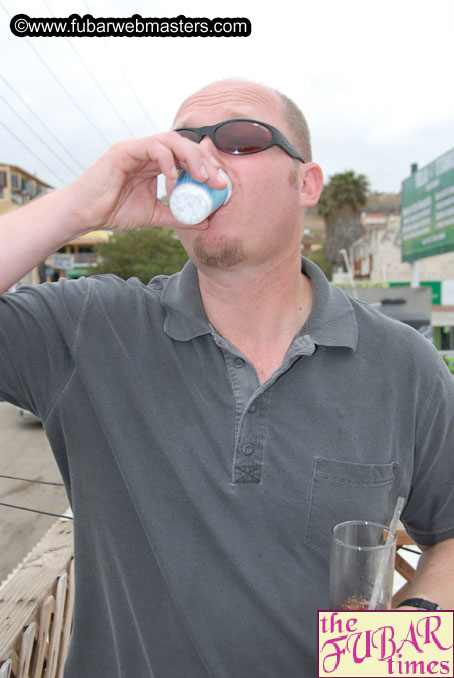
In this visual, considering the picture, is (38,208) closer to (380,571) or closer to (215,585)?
(215,585)

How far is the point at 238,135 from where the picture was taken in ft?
5.14

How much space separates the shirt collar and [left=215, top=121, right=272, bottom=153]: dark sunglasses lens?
42cm

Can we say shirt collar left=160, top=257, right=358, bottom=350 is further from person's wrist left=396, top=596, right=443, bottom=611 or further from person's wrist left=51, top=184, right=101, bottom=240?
person's wrist left=396, top=596, right=443, bottom=611

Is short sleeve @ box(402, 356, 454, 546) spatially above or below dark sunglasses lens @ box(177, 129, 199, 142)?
below

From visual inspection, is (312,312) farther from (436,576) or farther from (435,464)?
(436,576)

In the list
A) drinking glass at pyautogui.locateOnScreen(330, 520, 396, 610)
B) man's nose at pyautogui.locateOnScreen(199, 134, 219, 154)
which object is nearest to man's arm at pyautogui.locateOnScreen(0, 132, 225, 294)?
man's nose at pyautogui.locateOnScreen(199, 134, 219, 154)

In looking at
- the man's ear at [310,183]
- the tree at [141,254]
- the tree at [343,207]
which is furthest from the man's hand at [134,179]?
the tree at [343,207]

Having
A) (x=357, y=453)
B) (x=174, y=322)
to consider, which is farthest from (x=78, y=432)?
(x=357, y=453)

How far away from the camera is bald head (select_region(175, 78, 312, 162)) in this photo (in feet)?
5.51

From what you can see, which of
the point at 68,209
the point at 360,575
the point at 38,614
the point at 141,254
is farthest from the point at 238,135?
the point at 141,254

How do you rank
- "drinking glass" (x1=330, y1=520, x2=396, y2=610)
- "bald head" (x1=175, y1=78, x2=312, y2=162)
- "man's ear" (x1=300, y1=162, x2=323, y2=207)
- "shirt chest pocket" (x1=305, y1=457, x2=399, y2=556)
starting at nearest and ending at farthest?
"drinking glass" (x1=330, y1=520, x2=396, y2=610)
"shirt chest pocket" (x1=305, y1=457, x2=399, y2=556)
"bald head" (x1=175, y1=78, x2=312, y2=162)
"man's ear" (x1=300, y1=162, x2=323, y2=207)

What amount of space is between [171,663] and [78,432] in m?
0.66

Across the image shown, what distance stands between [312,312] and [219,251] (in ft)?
1.22

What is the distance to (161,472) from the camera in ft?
4.92
